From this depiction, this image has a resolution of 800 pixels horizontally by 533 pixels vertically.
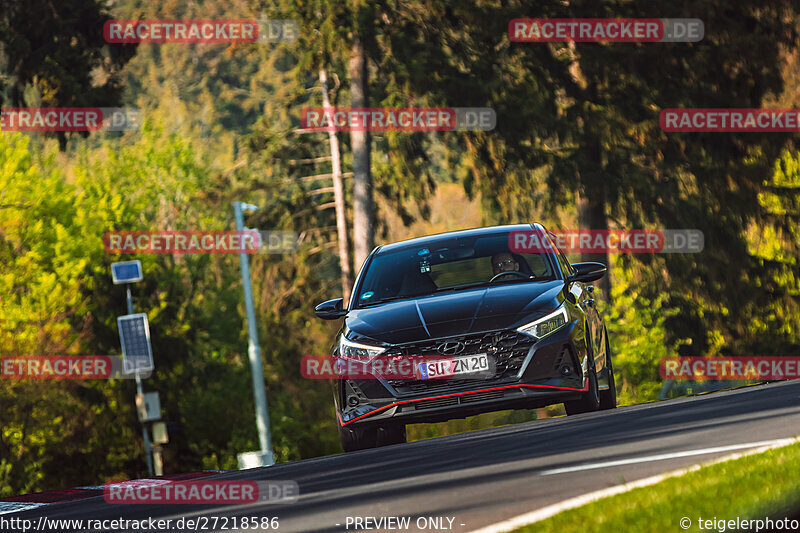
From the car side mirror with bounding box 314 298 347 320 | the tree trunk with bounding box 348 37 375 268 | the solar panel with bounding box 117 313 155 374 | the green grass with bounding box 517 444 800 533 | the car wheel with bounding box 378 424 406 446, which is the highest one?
the tree trunk with bounding box 348 37 375 268

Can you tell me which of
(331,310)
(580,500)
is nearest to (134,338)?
(331,310)

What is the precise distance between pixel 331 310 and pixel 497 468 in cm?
402

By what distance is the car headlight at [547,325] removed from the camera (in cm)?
978

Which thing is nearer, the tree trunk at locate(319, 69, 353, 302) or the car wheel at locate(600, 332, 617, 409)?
the car wheel at locate(600, 332, 617, 409)

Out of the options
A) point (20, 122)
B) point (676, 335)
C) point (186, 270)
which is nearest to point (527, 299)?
point (20, 122)

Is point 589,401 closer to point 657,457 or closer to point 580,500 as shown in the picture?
point 657,457

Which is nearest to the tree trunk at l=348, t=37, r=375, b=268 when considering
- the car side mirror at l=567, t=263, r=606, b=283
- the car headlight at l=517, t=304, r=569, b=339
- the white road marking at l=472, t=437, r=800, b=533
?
the car side mirror at l=567, t=263, r=606, b=283

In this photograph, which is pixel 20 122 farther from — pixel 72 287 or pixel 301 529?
pixel 301 529

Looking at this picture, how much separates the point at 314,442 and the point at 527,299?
3895 centimetres

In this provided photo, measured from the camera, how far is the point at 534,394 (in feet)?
32.1

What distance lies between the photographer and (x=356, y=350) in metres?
9.95

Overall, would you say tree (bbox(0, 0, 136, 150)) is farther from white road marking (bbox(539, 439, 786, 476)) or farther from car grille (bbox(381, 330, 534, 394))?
white road marking (bbox(539, 439, 786, 476))

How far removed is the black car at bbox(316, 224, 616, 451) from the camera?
9.70 m

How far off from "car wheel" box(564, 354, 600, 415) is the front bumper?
0.69 metres
